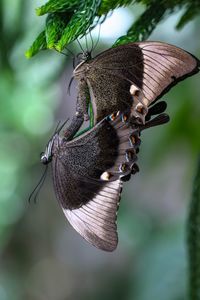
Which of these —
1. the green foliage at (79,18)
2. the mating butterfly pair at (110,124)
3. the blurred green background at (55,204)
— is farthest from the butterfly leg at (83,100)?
the blurred green background at (55,204)

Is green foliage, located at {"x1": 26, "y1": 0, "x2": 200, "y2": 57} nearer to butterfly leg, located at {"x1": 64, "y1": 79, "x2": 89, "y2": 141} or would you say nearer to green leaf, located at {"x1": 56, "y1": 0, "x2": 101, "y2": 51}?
green leaf, located at {"x1": 56, "y1": 0, "x2": 101, "y2": 51}

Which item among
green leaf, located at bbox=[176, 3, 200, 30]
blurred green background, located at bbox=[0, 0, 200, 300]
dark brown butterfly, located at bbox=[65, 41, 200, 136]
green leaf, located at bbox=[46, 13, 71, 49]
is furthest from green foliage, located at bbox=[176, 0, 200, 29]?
blurred green background, located at bbox=[0, 0, 200, 300]

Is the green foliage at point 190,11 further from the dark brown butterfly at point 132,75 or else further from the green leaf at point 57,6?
the green leaf at point 57,6

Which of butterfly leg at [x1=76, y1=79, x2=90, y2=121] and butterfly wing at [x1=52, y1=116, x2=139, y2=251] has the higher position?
butterfly leg at [x1=76, y1=79, x2=90, y2=121]

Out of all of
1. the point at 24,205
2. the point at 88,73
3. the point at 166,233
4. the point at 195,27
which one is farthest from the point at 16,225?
the point at 88,73

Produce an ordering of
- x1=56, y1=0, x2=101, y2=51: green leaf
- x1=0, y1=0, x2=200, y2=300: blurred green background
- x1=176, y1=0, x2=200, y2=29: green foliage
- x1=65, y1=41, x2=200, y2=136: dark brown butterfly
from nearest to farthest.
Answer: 1. x1=56, y1=0, x2=101, y2=51: green leaf
2. x1=65, y1=41, x2=200, y2=136: dark brown butterfly
3. x1=176, y1=0, x2=200, y2=29: green foliage
4. x1=0, y1=0, x2=200, y2=300: blurred green background

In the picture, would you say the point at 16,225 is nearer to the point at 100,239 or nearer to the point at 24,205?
the point at 24,205

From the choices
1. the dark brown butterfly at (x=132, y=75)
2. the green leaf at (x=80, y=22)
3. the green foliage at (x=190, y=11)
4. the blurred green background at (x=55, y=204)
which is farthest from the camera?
the blurred green background at (x=55, y=204)

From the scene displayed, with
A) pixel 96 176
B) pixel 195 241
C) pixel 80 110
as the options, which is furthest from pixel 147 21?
pixel 195 241
